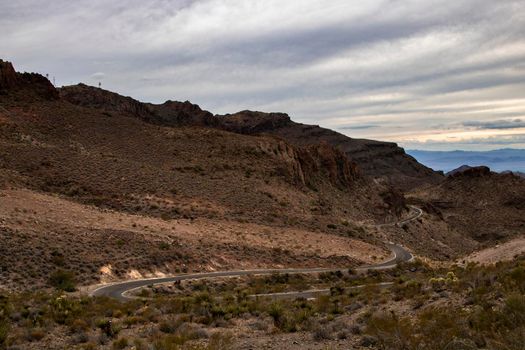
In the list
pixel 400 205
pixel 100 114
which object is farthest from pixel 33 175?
pixel 400 205

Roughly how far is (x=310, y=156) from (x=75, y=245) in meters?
52.8

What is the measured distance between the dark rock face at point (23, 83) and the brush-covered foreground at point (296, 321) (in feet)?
190

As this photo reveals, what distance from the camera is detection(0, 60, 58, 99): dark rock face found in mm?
70375

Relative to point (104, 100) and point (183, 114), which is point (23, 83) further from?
point (183, 114)

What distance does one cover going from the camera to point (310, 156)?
80438 mm

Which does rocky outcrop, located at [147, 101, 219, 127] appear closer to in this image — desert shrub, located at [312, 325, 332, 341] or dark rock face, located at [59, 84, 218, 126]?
dark rock face, located at [59, 84, 218, 126]

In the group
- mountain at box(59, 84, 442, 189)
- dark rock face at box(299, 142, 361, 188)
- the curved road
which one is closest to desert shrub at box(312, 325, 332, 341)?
the curved road

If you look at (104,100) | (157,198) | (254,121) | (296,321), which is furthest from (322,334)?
(254,121)

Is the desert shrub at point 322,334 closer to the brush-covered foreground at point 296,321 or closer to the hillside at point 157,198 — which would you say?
the brush-covered foreground at point 296,321

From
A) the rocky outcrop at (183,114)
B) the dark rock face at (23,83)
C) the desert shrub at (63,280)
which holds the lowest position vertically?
the desert shrub at (63,280)

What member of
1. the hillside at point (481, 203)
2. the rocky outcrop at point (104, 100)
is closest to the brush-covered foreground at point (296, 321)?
the hillside at point (481, 203)

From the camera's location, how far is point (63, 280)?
26.6 metres

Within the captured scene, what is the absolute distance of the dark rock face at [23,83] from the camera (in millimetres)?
70375

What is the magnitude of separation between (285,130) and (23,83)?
12238 centimetres
